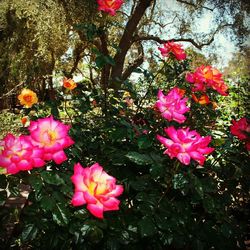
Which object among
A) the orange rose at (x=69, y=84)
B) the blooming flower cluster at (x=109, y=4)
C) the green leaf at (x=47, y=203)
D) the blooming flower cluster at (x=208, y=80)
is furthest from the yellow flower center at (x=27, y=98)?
the green leaf at (x=47, y=203)

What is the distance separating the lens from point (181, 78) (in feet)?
8.83

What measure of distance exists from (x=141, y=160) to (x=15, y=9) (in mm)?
12523

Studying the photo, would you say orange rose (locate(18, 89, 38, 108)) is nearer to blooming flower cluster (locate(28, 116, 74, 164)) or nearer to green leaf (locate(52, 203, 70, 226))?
blooming flower cluster (locate(28, 116, 74, 164))

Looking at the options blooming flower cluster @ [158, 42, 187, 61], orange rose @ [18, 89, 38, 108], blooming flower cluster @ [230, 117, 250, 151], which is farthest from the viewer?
orange rose @ [18, 89, 38, 108]

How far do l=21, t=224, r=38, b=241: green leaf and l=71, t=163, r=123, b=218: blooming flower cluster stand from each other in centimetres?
29

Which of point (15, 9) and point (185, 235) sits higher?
point (15, 9)

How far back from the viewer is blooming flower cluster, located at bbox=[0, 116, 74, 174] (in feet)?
4.19

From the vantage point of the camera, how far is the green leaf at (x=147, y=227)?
54.4 inches

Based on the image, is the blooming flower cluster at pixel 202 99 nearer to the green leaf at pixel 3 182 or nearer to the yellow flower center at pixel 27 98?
the green leaf at pixel 3 182

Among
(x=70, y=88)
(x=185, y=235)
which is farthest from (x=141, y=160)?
(x=70, y=88)

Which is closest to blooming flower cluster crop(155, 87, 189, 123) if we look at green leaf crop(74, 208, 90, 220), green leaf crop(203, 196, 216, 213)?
green leaf crop(203, 196, 216, 213)

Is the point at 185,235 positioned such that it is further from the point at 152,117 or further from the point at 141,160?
the point at 152,117

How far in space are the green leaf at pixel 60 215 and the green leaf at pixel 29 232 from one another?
0.18 meters

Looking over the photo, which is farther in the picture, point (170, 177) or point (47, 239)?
point (170, 177)
